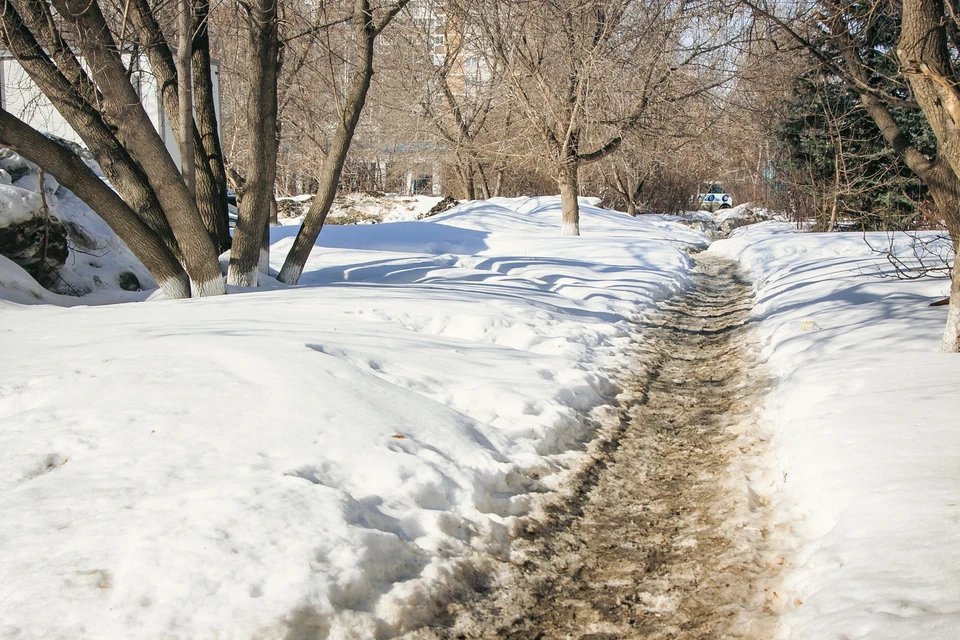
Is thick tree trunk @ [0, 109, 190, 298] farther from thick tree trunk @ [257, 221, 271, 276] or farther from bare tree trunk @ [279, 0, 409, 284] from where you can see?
bare tree trunk @ [279, 0, 409, 284]

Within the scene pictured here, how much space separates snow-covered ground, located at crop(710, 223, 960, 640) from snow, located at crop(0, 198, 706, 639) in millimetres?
1292

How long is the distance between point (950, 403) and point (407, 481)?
10.3 feet

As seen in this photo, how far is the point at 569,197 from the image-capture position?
17.7 metres

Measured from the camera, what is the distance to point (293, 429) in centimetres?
394

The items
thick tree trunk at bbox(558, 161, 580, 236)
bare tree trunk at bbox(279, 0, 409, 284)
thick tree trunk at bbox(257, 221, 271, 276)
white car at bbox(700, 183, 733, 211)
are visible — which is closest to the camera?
bare tree trunk at bbox(279, 0, 409, 284)

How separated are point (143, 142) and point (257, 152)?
1.25m

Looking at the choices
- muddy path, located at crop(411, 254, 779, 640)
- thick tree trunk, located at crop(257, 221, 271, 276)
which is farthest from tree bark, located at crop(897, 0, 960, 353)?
thick tree trunk, located at crop(257, 221, 271, 276)

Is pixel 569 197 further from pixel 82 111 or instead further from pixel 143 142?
pixel 82 111

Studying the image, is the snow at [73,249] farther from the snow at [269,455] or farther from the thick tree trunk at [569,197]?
the thick tree trunk at [569,197]

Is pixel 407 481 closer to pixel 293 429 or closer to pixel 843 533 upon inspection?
pixel 293 429

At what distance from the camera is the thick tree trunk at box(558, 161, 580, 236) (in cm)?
1722

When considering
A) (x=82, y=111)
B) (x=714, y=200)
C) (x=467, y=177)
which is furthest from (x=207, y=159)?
(x=714, y=200)

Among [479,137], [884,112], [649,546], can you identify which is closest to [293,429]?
[649,546]

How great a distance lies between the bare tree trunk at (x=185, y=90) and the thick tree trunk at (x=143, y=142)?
0.63 feet
